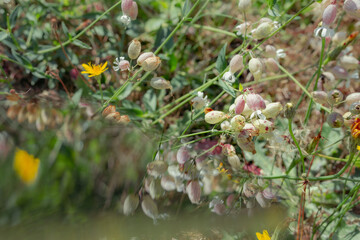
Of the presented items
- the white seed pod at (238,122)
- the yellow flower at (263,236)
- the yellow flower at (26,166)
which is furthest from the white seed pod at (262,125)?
the yellow flower at (26,166)

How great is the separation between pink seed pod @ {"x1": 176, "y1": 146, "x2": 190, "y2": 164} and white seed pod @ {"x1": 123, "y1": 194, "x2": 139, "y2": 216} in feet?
0.66

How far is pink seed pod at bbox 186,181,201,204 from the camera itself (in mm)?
904

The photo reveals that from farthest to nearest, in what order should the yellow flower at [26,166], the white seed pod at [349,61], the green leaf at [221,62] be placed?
the white seed pod at [349,61], the green leaf at [221,62], the yellow flower at [26,166]

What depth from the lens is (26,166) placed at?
1.83ft

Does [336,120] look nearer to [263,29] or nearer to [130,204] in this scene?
[263,29]

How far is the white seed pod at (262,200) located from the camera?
1.01 m

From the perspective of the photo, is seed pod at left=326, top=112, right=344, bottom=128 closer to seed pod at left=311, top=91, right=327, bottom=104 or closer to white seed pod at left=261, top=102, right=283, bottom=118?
seed pod at left=311, top=91, right=327, bottom=104

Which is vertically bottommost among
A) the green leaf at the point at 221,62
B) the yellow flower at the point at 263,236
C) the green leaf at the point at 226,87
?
the yellow flower at the point at 263,236

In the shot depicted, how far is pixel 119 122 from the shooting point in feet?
2.81

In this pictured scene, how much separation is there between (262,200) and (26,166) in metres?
0.68

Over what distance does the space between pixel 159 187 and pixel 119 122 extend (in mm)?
184

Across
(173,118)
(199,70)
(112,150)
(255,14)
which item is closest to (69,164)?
(112,150)

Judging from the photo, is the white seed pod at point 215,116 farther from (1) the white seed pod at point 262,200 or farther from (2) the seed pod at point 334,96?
(2) the seed pod at point 334,96

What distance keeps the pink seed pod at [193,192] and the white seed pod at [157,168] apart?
10cm
